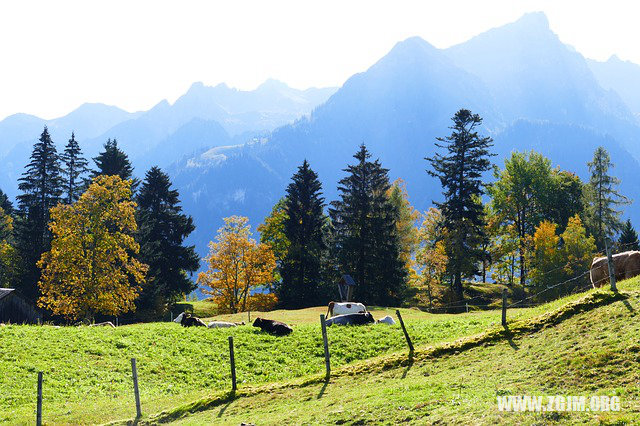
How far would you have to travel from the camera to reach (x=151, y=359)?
94.5ft

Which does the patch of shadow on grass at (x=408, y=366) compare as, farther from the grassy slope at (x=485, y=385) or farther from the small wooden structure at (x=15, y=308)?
the small wooden structure at (x=15, y=308)

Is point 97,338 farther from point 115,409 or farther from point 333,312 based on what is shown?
point 333,312

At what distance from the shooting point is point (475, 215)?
6606cm

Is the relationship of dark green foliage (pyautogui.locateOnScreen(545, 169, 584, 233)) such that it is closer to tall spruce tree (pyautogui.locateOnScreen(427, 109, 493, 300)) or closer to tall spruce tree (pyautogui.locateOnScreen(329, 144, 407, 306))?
tall spruce tree (pyautogui.locateOnScreen(427, 109, 493, 300))

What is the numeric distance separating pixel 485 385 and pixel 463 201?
53009 millimetres

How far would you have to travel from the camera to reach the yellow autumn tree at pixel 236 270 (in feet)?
214

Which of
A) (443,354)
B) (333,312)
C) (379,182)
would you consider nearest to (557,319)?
(443,354)

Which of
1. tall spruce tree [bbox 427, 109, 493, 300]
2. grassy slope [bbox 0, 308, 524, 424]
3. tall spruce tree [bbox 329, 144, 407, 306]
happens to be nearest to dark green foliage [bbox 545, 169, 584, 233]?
tall spruce tree [bbox 427, 109, 493, 300]


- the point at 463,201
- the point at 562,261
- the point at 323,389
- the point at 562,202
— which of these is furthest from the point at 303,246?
the point at 323,389

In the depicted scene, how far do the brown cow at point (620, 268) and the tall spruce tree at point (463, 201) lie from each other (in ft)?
119

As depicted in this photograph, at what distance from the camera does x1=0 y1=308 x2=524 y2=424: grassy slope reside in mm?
22656

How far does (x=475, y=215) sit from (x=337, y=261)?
1924 centimetres

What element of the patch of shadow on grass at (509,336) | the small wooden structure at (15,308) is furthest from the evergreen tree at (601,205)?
the small wooden structure at (15,308)

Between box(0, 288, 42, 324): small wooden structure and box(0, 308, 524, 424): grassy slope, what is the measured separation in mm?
20585
